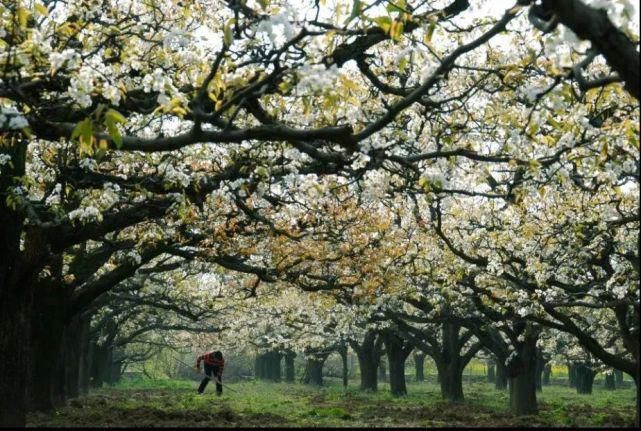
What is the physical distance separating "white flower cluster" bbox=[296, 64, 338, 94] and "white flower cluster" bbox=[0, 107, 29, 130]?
2744 mm

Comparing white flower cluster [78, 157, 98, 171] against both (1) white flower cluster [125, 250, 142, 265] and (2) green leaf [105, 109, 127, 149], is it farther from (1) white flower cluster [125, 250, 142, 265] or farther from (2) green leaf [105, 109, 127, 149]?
(2) green leaf [105, 109, 127, 149]

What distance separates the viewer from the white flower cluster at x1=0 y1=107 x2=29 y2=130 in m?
7.31

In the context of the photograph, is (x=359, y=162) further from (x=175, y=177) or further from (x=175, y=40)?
(x=175, y=177)

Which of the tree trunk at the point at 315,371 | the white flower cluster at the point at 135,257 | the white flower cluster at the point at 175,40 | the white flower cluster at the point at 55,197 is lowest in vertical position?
the tree trunk at the point at 315,371

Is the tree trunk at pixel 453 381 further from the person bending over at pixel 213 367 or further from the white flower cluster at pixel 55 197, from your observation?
the white flower cluster at pixel 55 197

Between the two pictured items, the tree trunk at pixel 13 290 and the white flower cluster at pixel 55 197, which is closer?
the white flower cluster at pixel 55 197

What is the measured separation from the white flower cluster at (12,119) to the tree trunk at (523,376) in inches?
818

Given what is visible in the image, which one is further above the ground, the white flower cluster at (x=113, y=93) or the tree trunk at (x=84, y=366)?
the white flower cluster at (x=113, y=93)

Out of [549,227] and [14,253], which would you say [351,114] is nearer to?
[14,253]

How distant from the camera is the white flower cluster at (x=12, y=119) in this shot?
7.31 meters

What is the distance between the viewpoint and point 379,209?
21906 millimetres

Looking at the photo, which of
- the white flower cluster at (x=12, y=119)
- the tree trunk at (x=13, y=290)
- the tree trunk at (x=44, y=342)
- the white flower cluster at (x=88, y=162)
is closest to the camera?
the white flower cluster at (x=12, y=119)

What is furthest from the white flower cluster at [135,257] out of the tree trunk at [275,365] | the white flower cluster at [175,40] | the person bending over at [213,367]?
the tree trunk at [275,365]

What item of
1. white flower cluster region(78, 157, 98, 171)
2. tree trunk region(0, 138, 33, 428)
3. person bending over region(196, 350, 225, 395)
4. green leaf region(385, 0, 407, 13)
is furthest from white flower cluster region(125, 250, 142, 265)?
person bending over region(196, 350, 225, 395)
